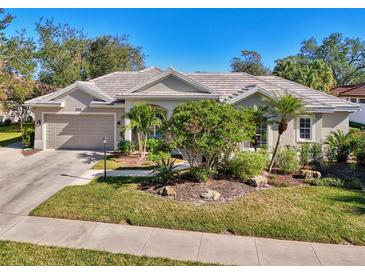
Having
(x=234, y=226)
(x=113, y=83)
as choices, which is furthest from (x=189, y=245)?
(x=113, y=83)

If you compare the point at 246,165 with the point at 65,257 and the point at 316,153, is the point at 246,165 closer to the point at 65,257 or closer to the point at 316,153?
the point at 316,153

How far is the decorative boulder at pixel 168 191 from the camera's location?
33.4ft

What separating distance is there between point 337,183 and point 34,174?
13.3m

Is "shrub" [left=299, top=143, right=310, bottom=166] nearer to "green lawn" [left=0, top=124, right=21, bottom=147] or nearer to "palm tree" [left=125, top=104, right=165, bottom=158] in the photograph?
"palm tree" [left=125, top=104, right=165, bottom=158]

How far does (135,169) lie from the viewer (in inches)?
575

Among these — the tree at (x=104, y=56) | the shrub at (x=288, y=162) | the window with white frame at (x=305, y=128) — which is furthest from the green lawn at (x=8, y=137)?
the window with white frame at (x=305, y=128)

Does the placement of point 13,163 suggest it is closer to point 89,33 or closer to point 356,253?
point 356,253

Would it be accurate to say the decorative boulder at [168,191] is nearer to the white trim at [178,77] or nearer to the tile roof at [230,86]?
the tile roof at [230,86]

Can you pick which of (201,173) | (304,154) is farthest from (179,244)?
(304,154)

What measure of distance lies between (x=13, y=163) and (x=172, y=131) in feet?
33.4

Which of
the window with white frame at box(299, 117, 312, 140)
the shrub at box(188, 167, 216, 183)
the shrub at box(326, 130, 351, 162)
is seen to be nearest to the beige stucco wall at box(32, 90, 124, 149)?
the shrub at box(188, 167, 216, 183)

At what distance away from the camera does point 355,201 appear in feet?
33.1

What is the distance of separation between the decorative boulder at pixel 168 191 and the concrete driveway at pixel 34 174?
13.5 ft

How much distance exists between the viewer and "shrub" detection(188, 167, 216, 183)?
1106cm
